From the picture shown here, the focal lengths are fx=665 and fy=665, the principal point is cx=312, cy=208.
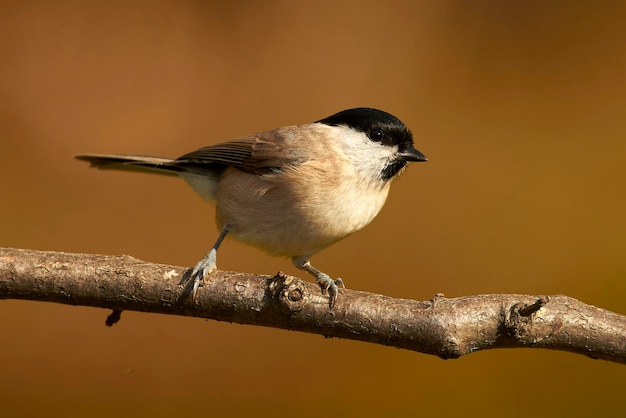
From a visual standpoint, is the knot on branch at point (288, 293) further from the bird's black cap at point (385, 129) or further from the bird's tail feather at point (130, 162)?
the bird's tail feather at point (130, 162)

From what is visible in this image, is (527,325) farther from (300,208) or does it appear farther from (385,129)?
(385,129)

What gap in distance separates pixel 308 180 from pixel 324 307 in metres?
0.67

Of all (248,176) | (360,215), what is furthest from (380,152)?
(248,176)

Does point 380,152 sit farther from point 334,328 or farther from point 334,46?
point 334,46

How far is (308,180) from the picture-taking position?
2.04 m

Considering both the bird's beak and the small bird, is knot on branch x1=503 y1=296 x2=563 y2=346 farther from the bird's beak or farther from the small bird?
the bird's beak

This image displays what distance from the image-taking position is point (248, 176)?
222cm

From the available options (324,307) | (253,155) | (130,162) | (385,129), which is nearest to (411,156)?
(385,129)

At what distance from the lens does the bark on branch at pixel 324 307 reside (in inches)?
55.0

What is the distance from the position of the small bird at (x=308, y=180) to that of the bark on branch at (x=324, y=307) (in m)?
0.39

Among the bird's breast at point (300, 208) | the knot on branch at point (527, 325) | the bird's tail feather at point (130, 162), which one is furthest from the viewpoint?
the bird's tail feather at point (130, 162)

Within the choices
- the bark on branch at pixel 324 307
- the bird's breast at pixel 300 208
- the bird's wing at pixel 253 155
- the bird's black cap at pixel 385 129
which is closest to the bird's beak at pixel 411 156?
the bird's black cap at pixel 385 129

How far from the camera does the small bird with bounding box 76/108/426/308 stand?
204 cm

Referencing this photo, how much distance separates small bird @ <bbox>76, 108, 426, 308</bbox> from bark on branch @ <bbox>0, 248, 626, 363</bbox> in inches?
15.5
